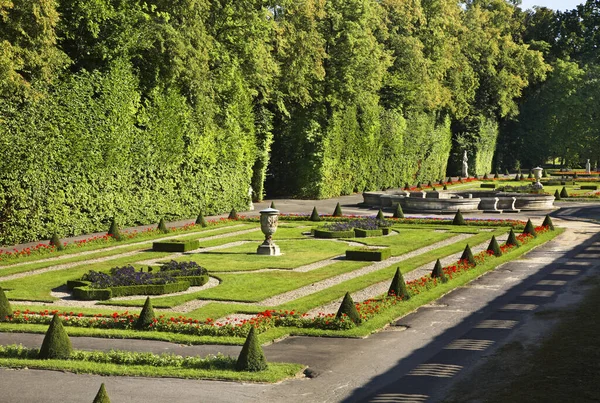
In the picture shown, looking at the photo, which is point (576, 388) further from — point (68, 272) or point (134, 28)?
point (134, 28)

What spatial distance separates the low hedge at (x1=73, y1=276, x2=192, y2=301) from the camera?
24.5m

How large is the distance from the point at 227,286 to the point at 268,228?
289 inches

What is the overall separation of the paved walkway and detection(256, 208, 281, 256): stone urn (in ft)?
29.6

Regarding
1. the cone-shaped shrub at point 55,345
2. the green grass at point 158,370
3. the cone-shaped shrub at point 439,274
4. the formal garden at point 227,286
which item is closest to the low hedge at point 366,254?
the formal garden at point 227,286

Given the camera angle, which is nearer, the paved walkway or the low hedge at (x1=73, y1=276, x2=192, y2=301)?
the paved walkway

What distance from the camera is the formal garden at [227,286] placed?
682 inches

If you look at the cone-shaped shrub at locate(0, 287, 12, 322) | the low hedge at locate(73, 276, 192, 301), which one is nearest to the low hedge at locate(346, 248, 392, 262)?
the low hedge at locate(73, 276, 192, 301)

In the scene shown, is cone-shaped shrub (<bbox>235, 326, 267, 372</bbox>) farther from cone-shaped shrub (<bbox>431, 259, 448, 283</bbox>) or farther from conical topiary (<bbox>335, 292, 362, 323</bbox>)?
cone-shaped shrub (<bbox>431, 259, 448, 283</bbox>)

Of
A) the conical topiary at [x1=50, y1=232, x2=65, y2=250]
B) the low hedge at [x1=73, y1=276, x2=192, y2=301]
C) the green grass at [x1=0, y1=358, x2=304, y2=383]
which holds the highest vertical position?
the conical topiary at [x1=50, y1=232, x2=65, y2=250]

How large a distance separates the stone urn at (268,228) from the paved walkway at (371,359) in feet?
29.6

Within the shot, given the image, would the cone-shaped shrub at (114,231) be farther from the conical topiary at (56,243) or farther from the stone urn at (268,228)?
the stone urn at (268,228)

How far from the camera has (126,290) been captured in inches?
987

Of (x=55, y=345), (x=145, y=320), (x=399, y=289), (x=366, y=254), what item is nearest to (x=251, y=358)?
(x=55, y=345)

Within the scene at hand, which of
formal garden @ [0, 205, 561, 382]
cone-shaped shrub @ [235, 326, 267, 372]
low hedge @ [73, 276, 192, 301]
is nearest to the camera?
cone-shaped shrub @ [235, 326, 267, 372]
